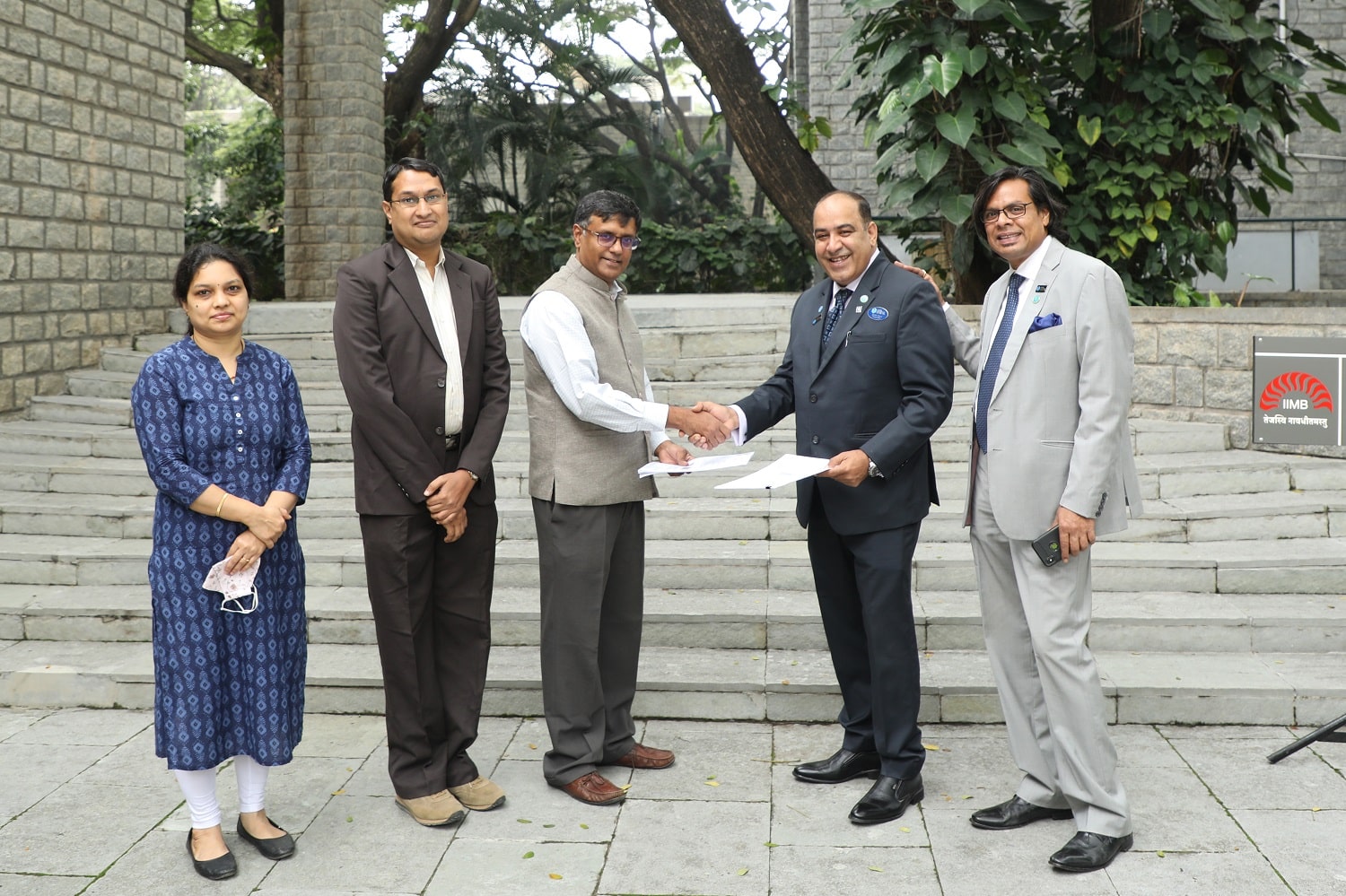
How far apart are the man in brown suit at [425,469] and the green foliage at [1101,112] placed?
16.1 ft

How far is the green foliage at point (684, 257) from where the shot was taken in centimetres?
1714

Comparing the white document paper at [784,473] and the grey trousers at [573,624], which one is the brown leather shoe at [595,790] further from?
the white document paper at [784,473]

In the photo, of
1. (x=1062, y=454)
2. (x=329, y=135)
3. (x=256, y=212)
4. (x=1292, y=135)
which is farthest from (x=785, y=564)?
(x=256, y=212)

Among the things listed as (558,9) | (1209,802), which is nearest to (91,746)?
(1209,802)

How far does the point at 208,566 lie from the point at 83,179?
6251 mm

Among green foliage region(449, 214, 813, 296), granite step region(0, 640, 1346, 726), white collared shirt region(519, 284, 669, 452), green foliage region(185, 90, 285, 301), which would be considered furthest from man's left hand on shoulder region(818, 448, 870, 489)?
green foliage region(449, 214, 813, 296)

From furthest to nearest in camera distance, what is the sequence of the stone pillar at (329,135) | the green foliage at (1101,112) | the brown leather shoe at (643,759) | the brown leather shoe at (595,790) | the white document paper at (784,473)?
1. the stone pillar at (329,135)
2. the green foliage at (1101,112)
3. the brown leather shoe at (643,759)
4. the brown leather shoe at (595,790)
5. the white document paper at (784,473)

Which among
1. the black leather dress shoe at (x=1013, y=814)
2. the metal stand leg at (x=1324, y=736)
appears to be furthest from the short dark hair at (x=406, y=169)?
the metal stand leg at (x=1324, y=736)

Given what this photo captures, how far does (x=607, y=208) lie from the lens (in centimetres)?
397

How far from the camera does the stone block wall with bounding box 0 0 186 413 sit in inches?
314

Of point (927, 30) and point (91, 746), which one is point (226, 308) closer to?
point (91, 746)

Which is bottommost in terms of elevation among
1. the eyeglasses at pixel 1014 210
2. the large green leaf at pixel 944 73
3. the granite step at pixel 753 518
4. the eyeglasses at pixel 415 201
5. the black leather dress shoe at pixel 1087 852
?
the black leather dress shoe at pixel 1087 852

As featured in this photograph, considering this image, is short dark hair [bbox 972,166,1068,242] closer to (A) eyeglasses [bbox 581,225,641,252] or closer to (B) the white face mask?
(A) eyeglasses [bbox 581,225,641,252]

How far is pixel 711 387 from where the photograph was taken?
25.0ft
